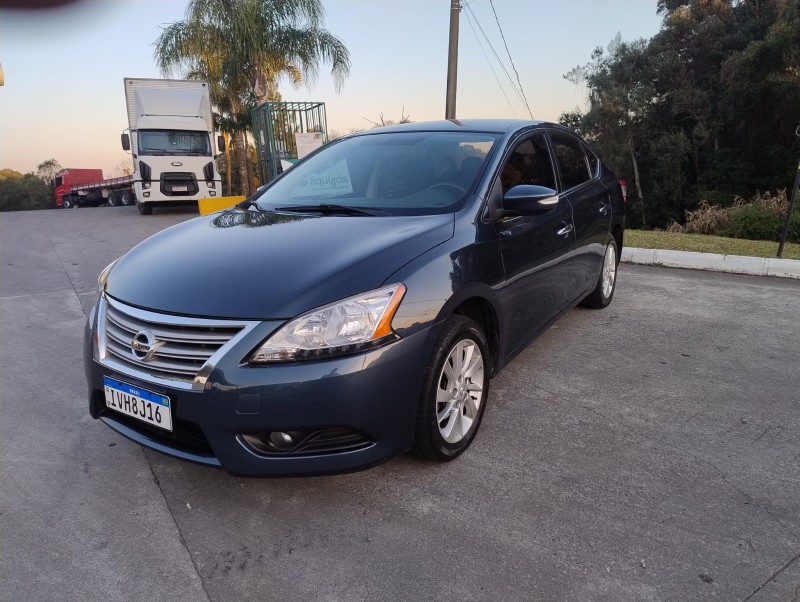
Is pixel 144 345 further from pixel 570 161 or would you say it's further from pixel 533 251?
pixel 570 161

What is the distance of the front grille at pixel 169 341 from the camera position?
2266 mm

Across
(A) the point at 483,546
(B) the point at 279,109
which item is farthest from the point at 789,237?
(A) the point at 483,546

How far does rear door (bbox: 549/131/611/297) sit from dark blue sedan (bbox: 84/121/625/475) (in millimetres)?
636

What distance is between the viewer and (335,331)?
227 cm

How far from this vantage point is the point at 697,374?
12.7 ft

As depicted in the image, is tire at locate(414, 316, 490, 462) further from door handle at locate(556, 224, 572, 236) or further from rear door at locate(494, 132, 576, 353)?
door handle at locate(556, 224, 572, 236)

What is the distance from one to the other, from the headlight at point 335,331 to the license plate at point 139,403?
439mm

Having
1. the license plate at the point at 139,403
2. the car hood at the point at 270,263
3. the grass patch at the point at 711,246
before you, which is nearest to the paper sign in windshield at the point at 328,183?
the car hood at the point at 270,263

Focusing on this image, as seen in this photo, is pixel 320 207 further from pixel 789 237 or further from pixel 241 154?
pixel 241 154

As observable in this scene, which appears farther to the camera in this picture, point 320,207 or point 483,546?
point 320,207

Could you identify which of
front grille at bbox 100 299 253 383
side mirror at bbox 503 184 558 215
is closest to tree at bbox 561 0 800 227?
side mirror at bbox 503 184 558 215

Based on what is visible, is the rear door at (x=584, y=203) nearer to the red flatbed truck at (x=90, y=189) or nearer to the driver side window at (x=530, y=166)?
the driver side window at (x=530, y=166)

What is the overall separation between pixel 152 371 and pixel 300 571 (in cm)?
94

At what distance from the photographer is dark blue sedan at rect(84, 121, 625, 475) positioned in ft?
7.31
